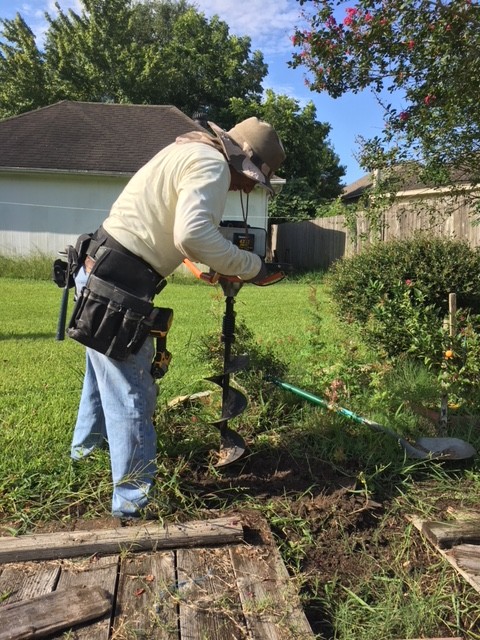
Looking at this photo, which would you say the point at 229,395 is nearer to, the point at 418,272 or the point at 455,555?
the point at 455,555

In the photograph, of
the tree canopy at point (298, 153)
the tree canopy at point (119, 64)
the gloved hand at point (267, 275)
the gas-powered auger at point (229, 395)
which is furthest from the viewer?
the tree canopy at point (119, 64)

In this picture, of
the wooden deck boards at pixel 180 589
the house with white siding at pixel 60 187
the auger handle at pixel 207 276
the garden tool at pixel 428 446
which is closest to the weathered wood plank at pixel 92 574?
the wooden deck boards at pixel 180 589

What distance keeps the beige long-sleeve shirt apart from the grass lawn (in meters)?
1.12

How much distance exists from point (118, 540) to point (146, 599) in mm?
361

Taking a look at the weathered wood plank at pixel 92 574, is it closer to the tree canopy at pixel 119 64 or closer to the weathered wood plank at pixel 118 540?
the weathered wood plank at pixel 118 540

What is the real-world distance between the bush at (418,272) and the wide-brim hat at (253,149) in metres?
3.58

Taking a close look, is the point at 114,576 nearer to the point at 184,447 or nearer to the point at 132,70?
the point at 184,447

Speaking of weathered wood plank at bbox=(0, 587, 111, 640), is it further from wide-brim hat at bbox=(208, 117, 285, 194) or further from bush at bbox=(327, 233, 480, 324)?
bush at bbox=(327, 233, 480, 324)

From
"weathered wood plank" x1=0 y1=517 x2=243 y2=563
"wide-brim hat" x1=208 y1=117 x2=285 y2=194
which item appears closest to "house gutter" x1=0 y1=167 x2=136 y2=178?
"wide-brim hat" x1=208 y1=117 x2=285 y2=194

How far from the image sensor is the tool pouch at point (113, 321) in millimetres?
2434

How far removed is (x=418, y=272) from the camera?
20.4 ft

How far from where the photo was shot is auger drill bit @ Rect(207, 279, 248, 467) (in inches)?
117

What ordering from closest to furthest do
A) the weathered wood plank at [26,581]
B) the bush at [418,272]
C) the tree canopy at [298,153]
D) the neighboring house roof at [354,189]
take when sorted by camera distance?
the weathered wood plank at [26,581] < the bush at [418,272] < the tree canopy at [298,153] < the neighboring house roof at [354,189]

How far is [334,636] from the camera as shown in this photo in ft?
6.70
